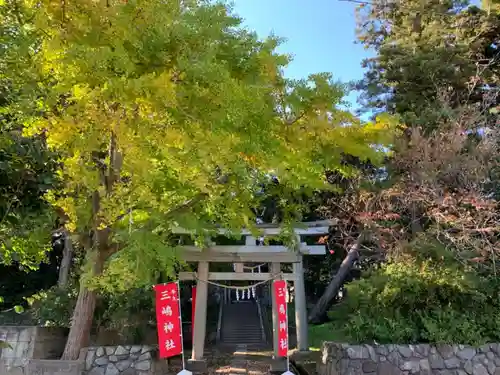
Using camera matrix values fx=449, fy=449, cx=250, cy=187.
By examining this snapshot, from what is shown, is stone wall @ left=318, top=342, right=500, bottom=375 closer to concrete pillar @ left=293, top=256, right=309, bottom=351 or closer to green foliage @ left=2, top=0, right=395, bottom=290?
concrete pillar @ left=293, top=256, right=309, bottom=351

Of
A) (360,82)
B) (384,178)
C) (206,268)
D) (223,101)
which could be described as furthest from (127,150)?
(360,82)

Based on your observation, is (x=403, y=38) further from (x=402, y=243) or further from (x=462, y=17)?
(x=402, y=243)

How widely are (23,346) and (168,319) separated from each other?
339cm

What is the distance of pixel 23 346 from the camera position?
10.1 m

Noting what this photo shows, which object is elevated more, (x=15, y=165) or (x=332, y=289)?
(x=332, y=289)

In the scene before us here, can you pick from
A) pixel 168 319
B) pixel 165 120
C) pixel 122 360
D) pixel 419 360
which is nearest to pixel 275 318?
pixel 168 319

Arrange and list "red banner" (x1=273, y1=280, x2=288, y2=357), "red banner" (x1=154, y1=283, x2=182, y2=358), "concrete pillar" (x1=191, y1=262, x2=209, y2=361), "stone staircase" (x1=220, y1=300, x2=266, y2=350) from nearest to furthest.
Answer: "red banner" (x1=154, y1=283, x2=182, y2=358) → "red banner" (x1=273, y1=280, x2=288, y2=357) → "concrete pillar" (x1=191, y1=262, x2=209, y2=361) → "stone staircase" (x1=220, y1=300, x2=266, y2=350)

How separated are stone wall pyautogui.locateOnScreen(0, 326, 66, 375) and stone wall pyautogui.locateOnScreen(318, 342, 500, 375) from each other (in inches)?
262

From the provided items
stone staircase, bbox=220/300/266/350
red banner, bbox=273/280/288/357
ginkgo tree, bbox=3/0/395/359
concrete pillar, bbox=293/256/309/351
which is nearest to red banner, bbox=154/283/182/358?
ginkgo tree, bbox=3/0/395/359

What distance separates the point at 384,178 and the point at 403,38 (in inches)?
217

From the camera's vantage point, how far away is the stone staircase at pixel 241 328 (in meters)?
17.7

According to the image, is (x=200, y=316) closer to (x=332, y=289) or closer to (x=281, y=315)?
(x=281, y=315)

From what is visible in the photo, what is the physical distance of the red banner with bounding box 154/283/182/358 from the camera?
9.71 m

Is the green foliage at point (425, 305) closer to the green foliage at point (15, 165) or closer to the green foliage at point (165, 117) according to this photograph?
the green foliage at point (165, 117)
